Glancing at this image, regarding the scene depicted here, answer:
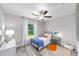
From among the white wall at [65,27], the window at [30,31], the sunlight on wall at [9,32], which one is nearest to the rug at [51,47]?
the white wall at [65,27]

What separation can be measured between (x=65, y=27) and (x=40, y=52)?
568 mm

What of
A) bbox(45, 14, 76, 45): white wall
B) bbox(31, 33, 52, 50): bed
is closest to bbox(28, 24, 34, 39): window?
bbox(31, 33, 52, 50): bed

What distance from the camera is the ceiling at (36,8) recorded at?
4.55ft

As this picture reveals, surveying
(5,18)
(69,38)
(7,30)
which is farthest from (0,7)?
(69,38)

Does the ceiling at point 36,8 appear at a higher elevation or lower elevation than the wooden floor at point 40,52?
higher

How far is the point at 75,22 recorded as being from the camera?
1400mm

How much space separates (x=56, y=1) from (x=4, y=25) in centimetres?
89

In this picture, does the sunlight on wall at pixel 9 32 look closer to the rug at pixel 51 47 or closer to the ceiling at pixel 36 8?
the ceiling at pixel 36 8

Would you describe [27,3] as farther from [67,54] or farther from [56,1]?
[67,54]

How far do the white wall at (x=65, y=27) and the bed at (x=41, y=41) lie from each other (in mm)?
116

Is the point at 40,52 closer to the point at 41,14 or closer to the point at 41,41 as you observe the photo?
the point at 41,41

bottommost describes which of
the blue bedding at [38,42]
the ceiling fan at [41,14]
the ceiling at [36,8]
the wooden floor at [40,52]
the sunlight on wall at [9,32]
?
the wooden floor at [40,52]

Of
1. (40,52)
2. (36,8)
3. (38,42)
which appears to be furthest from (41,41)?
(36,8)

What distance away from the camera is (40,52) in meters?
1.42
